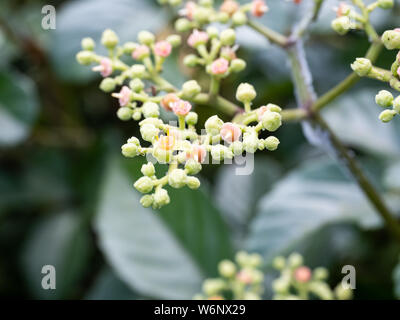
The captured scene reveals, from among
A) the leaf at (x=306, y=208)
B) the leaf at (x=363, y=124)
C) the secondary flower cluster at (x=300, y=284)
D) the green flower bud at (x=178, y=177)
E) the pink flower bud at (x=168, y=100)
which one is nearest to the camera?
the green flower bud at (x=178, y=177)

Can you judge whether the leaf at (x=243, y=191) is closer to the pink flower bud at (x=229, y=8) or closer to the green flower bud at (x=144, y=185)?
the pink flower bud at (x=229, y=8)

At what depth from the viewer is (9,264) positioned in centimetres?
158

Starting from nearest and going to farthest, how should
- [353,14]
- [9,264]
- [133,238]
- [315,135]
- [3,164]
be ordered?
[353,14], [315,135], [133,238], [9,264], [3,164]

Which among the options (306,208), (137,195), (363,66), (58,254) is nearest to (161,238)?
(137,195)

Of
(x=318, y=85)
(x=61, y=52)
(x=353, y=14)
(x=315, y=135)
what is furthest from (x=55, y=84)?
(x=353, y=14)

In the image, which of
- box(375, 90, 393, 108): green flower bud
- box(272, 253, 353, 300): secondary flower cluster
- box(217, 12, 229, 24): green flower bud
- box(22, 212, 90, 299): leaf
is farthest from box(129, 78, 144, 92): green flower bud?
box(22, 212, 90, 299): leaf

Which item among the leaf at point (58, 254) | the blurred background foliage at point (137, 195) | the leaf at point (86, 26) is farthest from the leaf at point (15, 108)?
the leaf at point (58, 254)

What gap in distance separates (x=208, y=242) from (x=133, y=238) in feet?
0.59

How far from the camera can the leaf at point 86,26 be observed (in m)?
1.42

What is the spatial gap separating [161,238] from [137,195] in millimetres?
115

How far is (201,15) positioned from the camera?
84cm

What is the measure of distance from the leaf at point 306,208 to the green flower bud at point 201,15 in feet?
1.62

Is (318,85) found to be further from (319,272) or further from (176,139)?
(176,139)

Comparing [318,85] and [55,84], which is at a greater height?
[55,84]
